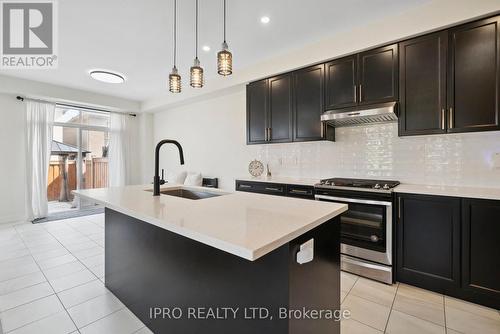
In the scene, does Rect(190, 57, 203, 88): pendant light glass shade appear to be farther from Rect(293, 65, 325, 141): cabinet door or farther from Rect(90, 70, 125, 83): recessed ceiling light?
Rect(90, 70, 125, 83): recessed ceiling light

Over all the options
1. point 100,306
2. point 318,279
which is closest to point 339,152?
point 318,279

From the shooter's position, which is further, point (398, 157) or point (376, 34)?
point (398, 157)

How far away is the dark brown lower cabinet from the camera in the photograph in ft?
6.30

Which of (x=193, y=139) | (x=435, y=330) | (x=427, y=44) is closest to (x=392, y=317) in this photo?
(x=435, y=330)

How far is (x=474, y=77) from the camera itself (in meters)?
2.11

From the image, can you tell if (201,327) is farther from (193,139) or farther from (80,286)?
(193,139)

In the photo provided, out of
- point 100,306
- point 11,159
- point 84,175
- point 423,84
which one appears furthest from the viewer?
point 84,175

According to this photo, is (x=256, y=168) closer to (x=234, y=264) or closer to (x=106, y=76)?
(x=234, y=264)

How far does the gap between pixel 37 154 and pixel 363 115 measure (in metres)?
5.99

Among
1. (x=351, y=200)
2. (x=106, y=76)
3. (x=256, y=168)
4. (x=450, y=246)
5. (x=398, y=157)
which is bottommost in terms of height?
(x=450, y=246)

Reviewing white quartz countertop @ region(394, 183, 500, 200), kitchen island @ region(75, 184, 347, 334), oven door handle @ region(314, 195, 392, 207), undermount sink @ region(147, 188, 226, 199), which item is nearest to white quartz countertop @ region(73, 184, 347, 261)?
kitchen island @ region(75, 184, 347, 334)

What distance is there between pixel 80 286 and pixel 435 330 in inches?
125

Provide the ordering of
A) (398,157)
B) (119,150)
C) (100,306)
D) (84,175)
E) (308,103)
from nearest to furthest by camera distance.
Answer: (100,306) < (398,157) < (308,103) < (84,175) < (119,150)

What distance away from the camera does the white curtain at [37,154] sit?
15.2ft
